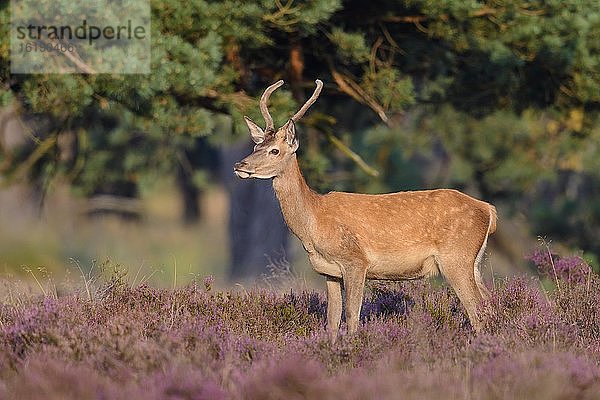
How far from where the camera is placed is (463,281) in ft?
29.8

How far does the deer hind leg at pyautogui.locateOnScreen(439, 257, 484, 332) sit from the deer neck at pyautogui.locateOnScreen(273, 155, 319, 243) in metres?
1.14

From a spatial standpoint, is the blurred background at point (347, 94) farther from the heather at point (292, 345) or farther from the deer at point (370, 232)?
the deer at point (370, 232)

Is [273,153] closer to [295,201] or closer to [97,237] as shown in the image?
[295,201]

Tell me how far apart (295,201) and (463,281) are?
150 centimetres

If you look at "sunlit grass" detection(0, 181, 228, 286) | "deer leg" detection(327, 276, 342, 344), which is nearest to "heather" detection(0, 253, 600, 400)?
"deer leg" detection(327, 276, 342, 344)

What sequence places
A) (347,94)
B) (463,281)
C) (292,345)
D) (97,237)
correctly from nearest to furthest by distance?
(292,345) → (463,281) → (347,94) → (97,237)

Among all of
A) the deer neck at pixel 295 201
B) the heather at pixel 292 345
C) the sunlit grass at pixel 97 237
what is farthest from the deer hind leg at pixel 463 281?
the sunlit grass at pixel 97 237

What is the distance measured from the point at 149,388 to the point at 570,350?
110 inches

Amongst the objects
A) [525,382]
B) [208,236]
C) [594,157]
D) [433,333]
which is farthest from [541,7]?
[208,236]

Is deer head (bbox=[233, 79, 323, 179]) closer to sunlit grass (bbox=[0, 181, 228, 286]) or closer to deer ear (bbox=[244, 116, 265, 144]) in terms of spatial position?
deer ear (bbox=[244, 116, 265, 144])

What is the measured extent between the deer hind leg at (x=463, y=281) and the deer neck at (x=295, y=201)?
114cm

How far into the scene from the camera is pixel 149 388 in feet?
20.6

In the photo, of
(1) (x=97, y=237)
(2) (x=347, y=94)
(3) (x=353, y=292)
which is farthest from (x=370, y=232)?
(1) (x=97, y=237)

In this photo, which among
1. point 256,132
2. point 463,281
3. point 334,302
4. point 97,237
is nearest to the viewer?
point 463,281
